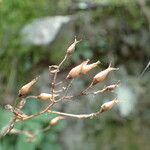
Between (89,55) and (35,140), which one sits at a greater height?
(89,55)

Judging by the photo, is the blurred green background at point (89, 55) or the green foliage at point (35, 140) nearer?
the green foliage at point (35, 140)

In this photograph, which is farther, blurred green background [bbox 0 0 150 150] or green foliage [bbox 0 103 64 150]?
blurred green background [bbox 0 0 150 150]

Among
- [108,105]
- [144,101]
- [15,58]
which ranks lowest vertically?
[144,101]

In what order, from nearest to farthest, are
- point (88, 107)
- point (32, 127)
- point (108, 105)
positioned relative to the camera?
point (108, 105), point (32, 127), point (88, 107)


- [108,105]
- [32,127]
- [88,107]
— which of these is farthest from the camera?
[88,107]

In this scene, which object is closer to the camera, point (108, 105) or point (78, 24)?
point (108, 105)

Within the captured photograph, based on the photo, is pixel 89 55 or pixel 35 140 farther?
pixel 89 55

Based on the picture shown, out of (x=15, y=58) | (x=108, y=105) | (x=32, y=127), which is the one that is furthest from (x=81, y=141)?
(x=108, y=105)

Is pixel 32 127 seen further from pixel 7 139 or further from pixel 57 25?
pixel 57 25
